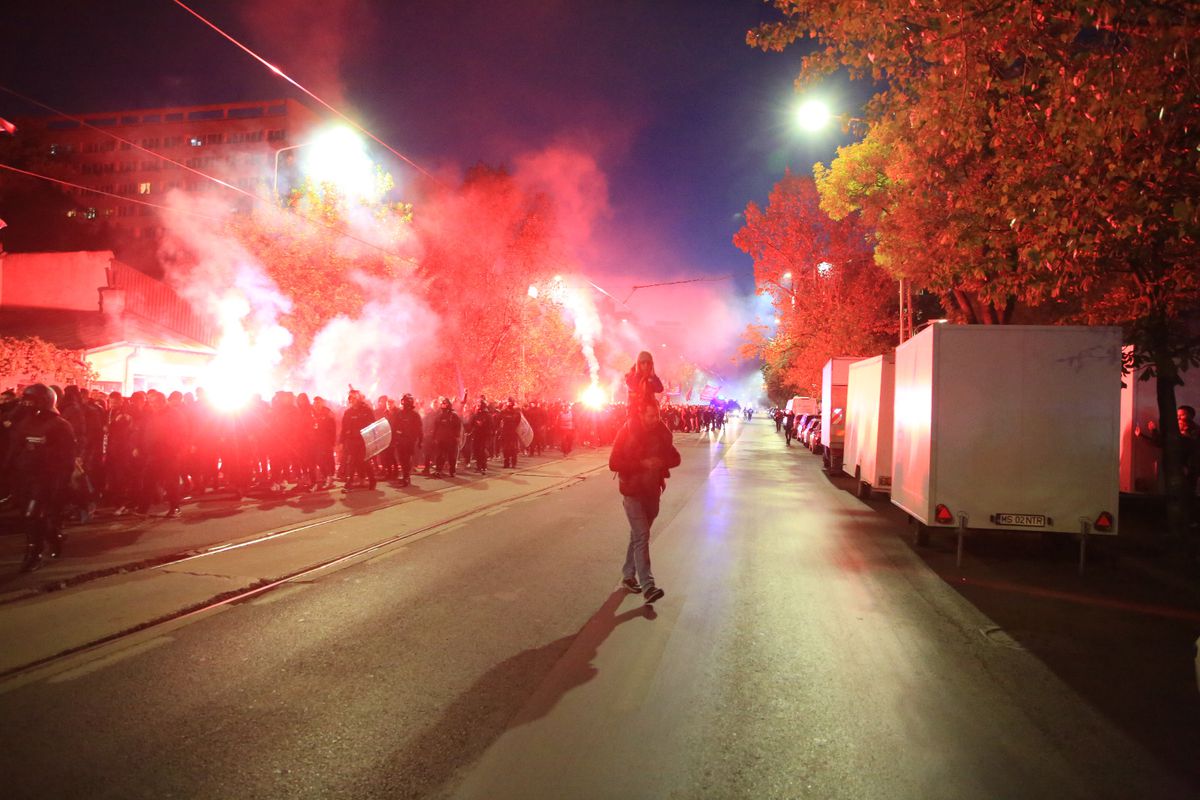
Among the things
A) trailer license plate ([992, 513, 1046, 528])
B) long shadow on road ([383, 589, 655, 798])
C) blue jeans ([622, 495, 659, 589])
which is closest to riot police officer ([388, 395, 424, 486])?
blue jeans ([622, 495, 659, 589])

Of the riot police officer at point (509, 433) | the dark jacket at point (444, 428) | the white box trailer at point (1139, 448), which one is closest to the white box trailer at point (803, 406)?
the riot police officer at point (509, 433)

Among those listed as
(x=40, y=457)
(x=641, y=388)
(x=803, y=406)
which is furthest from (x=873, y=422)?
(x=803, y=406)

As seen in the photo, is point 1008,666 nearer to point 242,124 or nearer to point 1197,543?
point 1197,543

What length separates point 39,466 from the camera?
24.8 ft

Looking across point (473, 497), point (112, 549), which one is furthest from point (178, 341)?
point (112, 549)

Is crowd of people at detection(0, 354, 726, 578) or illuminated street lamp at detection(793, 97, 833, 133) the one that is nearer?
crowd of people at detection(0, 354, 726, 578)

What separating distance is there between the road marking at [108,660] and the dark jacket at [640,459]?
150 inches

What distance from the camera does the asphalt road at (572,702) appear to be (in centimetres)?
356

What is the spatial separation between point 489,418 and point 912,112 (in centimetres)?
1469

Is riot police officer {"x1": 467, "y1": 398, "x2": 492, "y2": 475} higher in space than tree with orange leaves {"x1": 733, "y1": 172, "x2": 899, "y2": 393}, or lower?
lower

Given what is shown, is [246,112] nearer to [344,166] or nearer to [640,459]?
[344,166]

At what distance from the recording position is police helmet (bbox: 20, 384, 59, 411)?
25.2ft

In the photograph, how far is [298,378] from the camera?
31.8 meters

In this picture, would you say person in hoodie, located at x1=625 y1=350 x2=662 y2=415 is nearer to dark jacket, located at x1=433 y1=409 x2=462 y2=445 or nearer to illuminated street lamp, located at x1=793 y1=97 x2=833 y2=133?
illuminated street lamp, located at x1=793 y1=97 x2=833 y2=133
